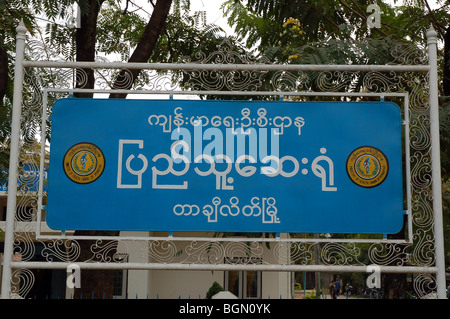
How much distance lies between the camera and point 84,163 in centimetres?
560

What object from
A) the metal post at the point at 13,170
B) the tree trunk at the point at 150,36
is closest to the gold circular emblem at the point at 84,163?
the metal post at the point at 13,170

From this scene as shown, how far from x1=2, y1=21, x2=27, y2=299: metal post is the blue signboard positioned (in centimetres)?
36

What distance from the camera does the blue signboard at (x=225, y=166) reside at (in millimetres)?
5531

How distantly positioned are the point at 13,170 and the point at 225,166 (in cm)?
222

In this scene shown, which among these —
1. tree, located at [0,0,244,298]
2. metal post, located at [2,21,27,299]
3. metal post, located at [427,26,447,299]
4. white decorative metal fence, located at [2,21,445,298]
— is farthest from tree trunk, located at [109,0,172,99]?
metal post, located at [427,26,447,299]

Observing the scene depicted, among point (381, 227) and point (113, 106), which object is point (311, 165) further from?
point (113, 106)

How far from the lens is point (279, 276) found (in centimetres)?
1778

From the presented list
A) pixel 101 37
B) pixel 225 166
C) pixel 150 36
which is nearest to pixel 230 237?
pixel 225 166

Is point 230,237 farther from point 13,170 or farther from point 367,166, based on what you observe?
point 13,170

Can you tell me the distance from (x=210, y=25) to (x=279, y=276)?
9.94m

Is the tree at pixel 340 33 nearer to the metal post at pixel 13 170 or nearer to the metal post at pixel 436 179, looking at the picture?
the metal post at pixel 436 179

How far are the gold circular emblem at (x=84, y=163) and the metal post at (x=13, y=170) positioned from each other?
0.52 m

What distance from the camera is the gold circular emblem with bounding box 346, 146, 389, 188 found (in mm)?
5582

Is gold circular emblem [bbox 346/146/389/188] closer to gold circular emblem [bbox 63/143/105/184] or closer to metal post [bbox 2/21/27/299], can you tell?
gold circular emblem [bbox 63/143/105/184]
